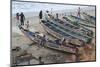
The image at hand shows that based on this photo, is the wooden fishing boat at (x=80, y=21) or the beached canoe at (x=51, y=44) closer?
the beached canoe at (x=51, y=44)

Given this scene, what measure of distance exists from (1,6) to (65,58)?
99cm

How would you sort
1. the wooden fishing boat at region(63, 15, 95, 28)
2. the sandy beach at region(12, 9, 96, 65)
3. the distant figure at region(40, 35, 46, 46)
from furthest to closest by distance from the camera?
the wooden fishing boat at region(63, 15, 95, 28) < the distant figure at region(40, 35, 46, 46) < the sandy beach at region(12, 9, 96, 65)

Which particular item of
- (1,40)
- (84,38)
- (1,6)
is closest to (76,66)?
(84,38)

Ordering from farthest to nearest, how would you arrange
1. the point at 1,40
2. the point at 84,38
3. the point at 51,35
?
the point at 84,38 < the point at 51,35 < the point at 1,40

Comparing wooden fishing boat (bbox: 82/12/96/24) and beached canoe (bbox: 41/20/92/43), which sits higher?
wooden fishing boat (bbox: 82/12/96/24)

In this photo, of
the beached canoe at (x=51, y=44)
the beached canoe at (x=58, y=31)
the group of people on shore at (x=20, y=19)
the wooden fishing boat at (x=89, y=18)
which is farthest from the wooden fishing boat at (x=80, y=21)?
the group of people on shore at (x=20, y=19)

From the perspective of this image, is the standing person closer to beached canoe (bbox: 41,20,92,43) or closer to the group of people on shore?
beached canoe (bbox: 41,20,92,43)

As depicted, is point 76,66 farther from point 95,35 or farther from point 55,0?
point 55,0

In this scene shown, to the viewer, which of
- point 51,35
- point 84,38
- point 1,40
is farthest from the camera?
point 84,38

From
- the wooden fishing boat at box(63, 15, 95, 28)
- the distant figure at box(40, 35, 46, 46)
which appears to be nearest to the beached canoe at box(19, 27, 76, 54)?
the distant figure at box(40, 35, 46, 46)

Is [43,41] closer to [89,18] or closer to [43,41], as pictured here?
[43,41]

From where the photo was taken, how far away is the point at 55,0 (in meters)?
2.44

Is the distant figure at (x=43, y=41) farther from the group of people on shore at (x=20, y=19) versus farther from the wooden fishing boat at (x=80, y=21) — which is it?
the wooden fishing boat at (x=80, y=21)

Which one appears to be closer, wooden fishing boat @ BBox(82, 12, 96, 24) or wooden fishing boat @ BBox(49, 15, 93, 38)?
wooden fishing boat @ BBox(49, 15, 93, 38)
